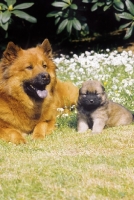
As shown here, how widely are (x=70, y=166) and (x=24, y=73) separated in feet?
6.66

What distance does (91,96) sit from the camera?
7.41m

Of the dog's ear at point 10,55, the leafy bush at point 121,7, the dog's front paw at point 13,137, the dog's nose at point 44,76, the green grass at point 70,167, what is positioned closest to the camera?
the green grass at point 70,167

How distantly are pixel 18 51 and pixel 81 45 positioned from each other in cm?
792

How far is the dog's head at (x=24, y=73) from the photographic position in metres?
7.29

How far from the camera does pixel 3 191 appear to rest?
5051 mm

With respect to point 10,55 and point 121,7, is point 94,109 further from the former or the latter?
point 121,7

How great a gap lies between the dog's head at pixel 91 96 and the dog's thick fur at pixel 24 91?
48 cm

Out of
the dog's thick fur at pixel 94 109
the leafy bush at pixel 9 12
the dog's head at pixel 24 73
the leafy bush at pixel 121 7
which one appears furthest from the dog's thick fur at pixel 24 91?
the leafy bush at pixel 121 7

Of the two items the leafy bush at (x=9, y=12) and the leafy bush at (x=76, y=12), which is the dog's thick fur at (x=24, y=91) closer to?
the leafy bush at (x=9, y=12)

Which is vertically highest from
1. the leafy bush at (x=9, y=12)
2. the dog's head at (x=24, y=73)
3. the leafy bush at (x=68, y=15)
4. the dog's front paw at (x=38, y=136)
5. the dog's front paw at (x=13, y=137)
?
the dog's head at (x=24, y=73)

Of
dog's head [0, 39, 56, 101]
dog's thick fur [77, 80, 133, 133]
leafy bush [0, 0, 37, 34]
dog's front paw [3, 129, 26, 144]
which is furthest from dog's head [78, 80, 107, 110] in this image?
leafy bush [0, 0, 37, 34]

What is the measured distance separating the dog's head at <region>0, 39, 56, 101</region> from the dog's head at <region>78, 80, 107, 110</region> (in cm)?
50

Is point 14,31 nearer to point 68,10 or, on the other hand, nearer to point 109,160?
point 68,10

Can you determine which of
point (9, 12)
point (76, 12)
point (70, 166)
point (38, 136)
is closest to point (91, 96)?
point (38, 136)
